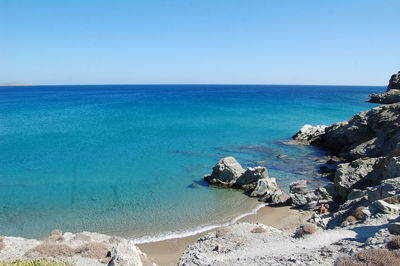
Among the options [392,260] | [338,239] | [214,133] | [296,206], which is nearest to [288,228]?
[296,206]

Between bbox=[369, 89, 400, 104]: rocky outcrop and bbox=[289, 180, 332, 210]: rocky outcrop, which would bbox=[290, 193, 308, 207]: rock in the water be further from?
bbox=[369, 89, 400, 104]: rocky outcrop

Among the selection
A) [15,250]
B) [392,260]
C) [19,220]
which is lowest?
[19,220]

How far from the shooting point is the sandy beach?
17.7 m

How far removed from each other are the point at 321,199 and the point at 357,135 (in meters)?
21.6

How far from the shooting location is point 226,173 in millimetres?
29734

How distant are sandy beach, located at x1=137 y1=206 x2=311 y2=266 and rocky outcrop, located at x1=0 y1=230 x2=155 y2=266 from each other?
3.81m

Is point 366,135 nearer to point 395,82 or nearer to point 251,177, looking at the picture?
point 251,177

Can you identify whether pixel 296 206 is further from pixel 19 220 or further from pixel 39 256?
pixel 19 220

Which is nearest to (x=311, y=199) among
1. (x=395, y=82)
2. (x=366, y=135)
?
(x=366, y=135)

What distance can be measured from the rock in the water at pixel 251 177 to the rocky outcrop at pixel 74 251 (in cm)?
1653

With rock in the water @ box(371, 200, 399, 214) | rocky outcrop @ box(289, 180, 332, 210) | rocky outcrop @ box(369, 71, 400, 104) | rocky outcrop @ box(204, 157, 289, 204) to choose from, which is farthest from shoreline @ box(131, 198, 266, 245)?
rocky outcrop @ box(369, 71, 400, 104)

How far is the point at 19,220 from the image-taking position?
2214 centimetres

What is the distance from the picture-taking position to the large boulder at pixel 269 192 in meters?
25.4

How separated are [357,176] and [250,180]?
31.0 feet
